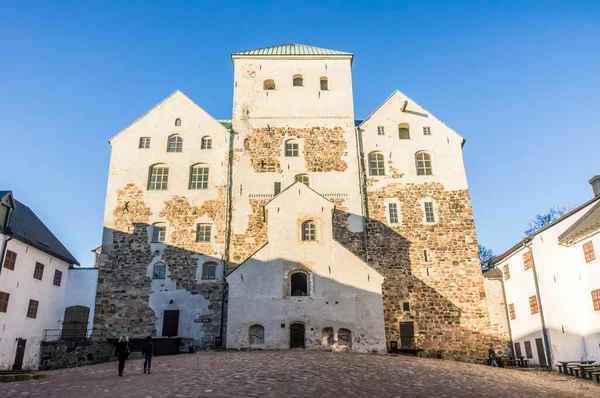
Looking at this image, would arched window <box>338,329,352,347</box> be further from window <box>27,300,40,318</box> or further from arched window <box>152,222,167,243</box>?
window <box>27,300,40,318</box>

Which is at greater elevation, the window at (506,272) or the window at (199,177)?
the window at (199,177)

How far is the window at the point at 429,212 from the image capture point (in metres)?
28.3

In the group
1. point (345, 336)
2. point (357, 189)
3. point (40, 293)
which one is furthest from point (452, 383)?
point (40, 293)

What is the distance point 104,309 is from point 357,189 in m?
16.4

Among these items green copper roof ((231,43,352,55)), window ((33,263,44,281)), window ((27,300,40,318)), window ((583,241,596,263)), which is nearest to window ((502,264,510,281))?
window ((583,241,596,263))

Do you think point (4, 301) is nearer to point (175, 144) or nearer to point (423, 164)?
point (175, 144)

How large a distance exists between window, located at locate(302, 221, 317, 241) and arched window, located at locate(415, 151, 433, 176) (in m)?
8.77

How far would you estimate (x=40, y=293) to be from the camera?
2559 centimetres

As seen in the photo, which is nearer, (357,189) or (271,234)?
(271,234)

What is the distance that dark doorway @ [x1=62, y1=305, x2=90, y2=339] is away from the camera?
2612cm

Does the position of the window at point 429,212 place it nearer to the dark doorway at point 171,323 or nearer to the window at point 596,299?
the window at point 596,299

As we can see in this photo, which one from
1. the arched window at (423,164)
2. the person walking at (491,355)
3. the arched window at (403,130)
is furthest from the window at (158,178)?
the person walking at (491,355)

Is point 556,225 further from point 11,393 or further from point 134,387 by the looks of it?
point 11,393

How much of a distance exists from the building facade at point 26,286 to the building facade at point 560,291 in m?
24.8
